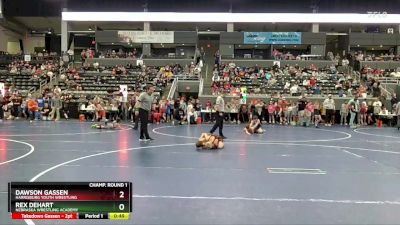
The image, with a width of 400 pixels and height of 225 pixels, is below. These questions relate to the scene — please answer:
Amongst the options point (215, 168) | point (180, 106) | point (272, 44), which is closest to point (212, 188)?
point (215, 168)

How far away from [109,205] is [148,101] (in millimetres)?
9657

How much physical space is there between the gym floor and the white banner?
90.7 feet

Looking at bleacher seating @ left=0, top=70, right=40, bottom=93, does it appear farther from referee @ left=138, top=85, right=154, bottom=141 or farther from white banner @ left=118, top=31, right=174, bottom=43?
referee @ left=138, top=85, right=154, bottom=141

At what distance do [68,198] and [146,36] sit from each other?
37914mm

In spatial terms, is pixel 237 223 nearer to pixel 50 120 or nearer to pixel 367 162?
pixel 367 162

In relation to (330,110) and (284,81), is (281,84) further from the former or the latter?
(330,110)

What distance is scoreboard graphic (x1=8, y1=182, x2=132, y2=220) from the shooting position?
352 centimetres

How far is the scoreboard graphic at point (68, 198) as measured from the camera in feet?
11.5

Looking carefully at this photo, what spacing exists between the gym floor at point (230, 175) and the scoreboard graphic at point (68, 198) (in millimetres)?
1463

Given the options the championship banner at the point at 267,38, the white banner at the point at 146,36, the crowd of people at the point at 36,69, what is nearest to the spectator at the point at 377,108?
the championship banner at the point at 267,38

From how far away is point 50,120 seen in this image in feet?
74.3

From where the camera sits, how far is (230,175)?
7.96 metres

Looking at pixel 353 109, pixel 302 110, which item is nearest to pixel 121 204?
pixel 302 110

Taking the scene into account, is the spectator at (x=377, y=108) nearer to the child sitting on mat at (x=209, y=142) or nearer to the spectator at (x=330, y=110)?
the spectator at (x=330, y=110)
